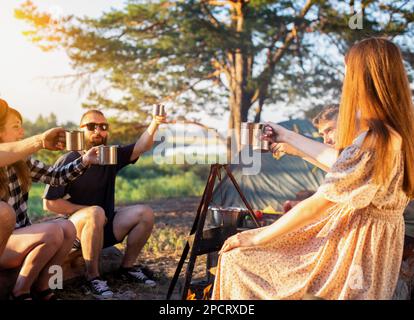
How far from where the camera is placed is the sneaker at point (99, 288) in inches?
147

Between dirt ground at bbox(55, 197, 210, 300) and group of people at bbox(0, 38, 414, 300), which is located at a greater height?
group of people at bbox(0, 38, 414, 300)

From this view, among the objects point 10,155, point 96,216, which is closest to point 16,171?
point 10,155

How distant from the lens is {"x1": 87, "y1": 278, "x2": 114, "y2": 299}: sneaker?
3.74 meters

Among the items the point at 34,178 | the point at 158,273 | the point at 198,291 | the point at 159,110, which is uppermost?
the point at 159,110

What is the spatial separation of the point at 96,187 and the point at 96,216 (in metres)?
0.37

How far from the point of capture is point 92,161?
11.5ft

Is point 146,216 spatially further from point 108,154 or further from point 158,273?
point 108,154

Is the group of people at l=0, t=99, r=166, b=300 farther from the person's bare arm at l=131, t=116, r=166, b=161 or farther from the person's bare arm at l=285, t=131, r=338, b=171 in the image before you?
the person's bare arm at l=285, t=131, r=338, b=171

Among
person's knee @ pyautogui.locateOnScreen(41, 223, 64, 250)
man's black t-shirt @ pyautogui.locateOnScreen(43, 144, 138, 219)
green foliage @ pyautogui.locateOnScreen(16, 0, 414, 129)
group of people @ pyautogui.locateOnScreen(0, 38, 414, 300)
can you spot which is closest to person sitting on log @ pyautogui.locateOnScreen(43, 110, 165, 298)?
man's black t-shirt @ pyautogui.locateOnScreen(43, 144, 138, 219)

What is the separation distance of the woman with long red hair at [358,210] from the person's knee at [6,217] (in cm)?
124

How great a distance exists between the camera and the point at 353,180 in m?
2.18

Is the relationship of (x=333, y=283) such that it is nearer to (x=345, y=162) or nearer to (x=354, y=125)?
(x=345, y=162)

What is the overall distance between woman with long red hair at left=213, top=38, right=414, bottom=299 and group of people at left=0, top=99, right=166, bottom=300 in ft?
4.17
